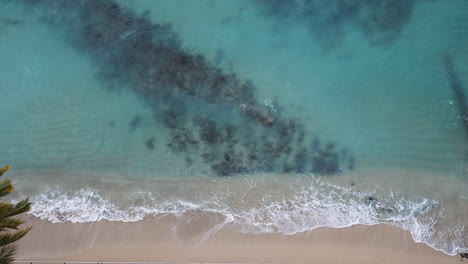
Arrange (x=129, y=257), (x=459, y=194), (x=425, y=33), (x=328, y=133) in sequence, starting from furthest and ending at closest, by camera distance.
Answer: (x=425, y=33), (x=328, y=133), (x=459, y=194), (x=129, y=257)

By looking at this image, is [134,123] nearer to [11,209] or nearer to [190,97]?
[190,97]

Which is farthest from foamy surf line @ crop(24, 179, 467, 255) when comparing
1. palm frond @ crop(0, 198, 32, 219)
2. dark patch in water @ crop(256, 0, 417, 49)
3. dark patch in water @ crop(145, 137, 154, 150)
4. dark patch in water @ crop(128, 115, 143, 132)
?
dark patch in water @ crop(256, 0, 417, 49)

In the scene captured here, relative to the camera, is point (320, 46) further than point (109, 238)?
Yes

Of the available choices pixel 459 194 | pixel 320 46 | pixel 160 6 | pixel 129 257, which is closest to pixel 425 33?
pixel 320 46

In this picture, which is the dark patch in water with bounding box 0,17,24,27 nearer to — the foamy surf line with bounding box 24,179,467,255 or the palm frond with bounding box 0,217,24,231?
the foamy surf line with bounding box 24,179,467,255

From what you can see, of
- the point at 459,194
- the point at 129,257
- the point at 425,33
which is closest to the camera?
the point at 129,257

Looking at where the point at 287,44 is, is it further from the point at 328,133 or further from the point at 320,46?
the point at 328,133

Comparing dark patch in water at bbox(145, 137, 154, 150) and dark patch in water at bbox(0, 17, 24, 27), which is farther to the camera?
dark patch in water at bbox(0, 17, 24, 27)
